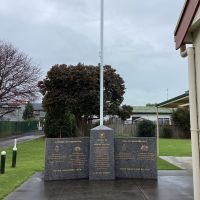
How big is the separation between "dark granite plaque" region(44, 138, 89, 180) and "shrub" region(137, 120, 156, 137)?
29656 mm

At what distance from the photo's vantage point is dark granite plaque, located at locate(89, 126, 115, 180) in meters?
11.3

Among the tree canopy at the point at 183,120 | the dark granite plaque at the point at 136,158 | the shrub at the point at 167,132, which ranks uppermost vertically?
the tree canopy at the point at 183,120

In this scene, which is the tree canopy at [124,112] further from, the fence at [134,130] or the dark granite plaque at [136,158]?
the dark granite plaque at [136,158]

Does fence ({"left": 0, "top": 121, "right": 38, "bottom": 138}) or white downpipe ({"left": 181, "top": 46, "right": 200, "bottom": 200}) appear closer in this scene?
white downpipe ({"left": 181, "top": 46, "right": 200, "bottom": 200})

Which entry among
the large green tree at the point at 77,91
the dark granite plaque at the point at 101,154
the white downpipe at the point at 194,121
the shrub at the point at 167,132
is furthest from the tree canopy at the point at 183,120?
the white downpipe at the point at 194,121

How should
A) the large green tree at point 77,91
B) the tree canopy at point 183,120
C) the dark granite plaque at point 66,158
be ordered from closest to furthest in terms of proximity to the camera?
the dark granite plaque at point 66,158
the large green tree at point 77,91
the tree canopy at point 183,120

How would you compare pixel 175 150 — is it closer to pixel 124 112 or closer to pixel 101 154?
pixel 101 154

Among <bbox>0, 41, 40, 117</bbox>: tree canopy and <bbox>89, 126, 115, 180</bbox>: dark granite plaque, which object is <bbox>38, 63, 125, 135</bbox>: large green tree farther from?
<bbox>89, 126, 115, 180</bbox>: dark granite plaque

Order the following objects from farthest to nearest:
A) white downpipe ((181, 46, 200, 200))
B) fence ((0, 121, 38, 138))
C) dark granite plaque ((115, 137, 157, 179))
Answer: fence ((0, 121, 38, 138)), dark granite plaque ((115, 137, 157, 179)), white downpipe ((181, 46, 200, 200))

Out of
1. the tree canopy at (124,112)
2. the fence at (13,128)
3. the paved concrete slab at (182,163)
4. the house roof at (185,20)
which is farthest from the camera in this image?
the fence at (13,128)

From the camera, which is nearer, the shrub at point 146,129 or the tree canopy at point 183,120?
the shrub at point 146,129

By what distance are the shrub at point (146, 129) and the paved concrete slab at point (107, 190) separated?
95.7ft

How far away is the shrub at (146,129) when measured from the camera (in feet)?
134

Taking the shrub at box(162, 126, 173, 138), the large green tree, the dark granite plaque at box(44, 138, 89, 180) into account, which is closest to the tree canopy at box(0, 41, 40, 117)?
the large green tree
